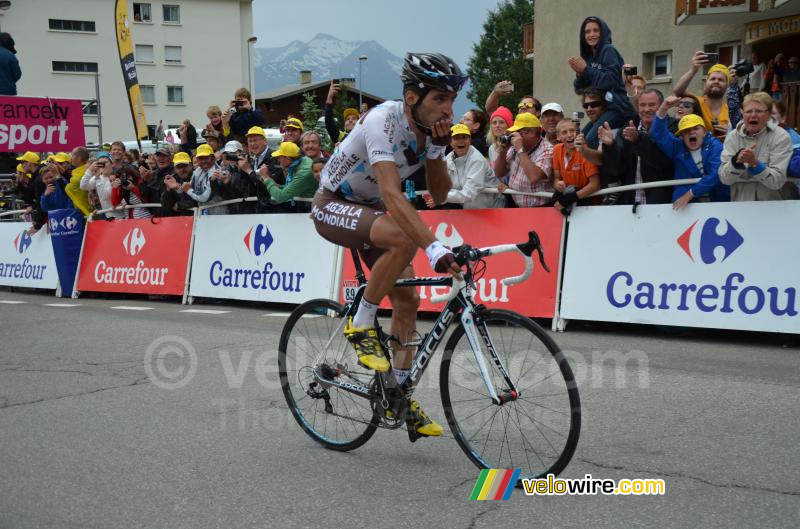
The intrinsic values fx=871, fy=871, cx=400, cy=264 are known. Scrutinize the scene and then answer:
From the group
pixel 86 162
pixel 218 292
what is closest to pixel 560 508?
pixel 218 292

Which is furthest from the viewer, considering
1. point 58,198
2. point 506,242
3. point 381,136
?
point 58,198

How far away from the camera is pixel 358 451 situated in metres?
5.12

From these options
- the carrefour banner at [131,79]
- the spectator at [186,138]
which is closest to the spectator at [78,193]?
the spectator at [186,138]

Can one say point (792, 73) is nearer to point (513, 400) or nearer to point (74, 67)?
point (513, 400)

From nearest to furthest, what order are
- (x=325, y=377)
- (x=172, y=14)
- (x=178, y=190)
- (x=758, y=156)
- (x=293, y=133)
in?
(x=325, y=377) → (x=758, y=156) → (x=293, y=133) → (x=178, y=190) → (x=172, y=14)

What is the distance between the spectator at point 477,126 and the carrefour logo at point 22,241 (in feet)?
29.5

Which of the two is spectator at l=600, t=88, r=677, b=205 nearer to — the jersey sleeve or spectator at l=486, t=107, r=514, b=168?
spectator at l=486, t=107, r=514, b=168

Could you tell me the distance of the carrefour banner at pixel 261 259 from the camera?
10.8 m

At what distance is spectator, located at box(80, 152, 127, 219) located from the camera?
1405 cm

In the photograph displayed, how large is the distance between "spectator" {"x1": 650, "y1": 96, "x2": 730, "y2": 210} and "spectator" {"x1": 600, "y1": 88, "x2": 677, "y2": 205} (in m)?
0.11

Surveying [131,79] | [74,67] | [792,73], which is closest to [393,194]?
[792,73]

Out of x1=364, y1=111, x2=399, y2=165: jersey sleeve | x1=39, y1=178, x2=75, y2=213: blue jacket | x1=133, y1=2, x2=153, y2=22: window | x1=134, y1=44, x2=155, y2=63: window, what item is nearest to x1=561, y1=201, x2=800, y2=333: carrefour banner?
x1=364, y1=111, x2=399, y2=165: jersey sleeve

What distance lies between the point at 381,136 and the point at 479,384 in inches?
52.9

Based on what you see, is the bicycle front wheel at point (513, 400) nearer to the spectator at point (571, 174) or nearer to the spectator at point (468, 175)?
the spectator at point (571, 174)
